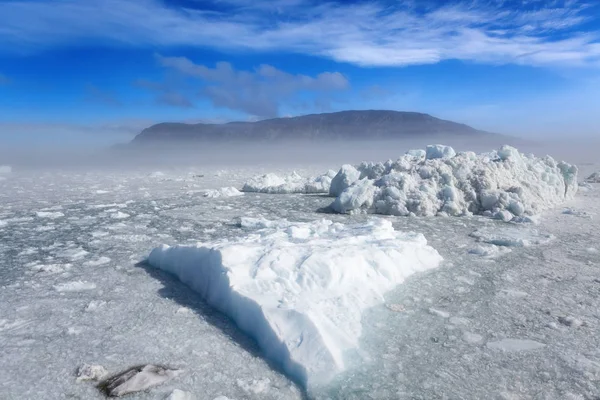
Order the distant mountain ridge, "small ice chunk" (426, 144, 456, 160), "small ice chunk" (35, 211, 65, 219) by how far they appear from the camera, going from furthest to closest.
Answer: the distant mountain ridge
"small ice chunk" (426, 144, 456, 160)
"small ice chunk" (35, 211, 65, 219)

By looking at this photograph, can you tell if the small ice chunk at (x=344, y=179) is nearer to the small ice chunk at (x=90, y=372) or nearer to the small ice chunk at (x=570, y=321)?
the small ice chunk at (x=570, y=321)

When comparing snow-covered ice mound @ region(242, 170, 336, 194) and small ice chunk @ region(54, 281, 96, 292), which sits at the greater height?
small ice chunk @ region(54, 281, 96, 292)

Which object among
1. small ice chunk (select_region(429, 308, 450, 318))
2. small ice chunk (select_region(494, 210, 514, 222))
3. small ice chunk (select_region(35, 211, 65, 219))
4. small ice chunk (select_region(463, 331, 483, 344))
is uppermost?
small ice chunk (select_region(35, 211, 65, 219))

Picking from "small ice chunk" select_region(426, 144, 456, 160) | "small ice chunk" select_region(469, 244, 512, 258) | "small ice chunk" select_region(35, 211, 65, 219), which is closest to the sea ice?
"small ice chunk" select_region(469, 244, 512, 258)

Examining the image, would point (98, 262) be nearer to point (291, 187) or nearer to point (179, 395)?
point (179, 395)

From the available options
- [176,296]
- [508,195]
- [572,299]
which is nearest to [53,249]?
[176,296]

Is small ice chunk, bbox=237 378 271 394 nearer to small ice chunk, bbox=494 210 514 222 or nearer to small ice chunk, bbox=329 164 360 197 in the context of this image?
small ice chunk, bbox=494 210 514 222
